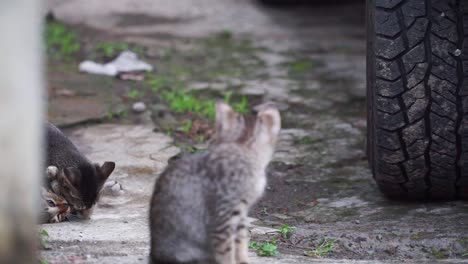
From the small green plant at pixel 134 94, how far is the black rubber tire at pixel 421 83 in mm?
3121

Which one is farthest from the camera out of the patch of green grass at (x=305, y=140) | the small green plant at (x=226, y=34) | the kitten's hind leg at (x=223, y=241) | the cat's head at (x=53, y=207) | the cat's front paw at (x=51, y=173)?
the small green plant at (x=226, y=34)

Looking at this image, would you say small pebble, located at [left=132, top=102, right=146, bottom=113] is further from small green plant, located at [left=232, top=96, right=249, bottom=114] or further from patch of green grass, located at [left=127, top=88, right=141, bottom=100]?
small green plant, located at [left=232, top=96, right=249, bottom=114]

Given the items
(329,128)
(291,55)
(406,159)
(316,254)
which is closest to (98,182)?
(316,254)

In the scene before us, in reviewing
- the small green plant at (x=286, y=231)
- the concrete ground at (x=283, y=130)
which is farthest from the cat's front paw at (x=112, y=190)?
the small green plant at (x=286, y=231)

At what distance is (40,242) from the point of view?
14.0 ft

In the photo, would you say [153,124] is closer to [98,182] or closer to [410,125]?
[98,182]

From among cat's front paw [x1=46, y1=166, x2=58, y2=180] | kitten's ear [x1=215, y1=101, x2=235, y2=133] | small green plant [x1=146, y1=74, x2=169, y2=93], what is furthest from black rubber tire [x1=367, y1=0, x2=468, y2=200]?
small green plant [x1=146, y1=74, x2=169, y2=93]

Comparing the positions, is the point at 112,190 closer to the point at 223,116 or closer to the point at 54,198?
the point at 54,198

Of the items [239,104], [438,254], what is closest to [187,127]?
[239,104]

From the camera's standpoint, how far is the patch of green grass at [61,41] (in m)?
8.87

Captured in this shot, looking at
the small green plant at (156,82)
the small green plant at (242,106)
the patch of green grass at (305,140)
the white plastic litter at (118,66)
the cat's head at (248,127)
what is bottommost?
the patch of green grass at (305,140)

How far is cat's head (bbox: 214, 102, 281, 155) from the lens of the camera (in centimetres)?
407

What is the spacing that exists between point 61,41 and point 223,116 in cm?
545

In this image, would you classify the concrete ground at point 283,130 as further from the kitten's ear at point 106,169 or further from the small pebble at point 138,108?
the kitten's ear at point 106,169
